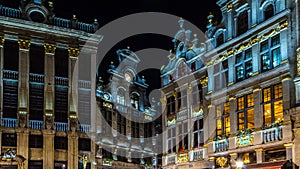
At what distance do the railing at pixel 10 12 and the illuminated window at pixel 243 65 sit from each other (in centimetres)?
2014

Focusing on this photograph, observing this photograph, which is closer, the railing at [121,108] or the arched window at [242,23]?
the arched window at [242,23]

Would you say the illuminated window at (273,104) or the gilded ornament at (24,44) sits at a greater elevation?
the gilded ornament at (24,44)

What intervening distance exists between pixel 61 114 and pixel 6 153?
18.8ft

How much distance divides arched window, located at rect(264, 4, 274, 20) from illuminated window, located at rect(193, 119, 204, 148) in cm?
895

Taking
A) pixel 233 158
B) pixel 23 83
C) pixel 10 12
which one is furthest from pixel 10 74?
pixel 233 158

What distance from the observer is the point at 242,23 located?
30.9 m

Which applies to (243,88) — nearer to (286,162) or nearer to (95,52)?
Result: (286,162)

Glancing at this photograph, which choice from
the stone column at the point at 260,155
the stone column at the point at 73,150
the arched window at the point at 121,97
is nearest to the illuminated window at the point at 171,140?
the stone column at the point at 73,150

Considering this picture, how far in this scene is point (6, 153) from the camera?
39.4 metres

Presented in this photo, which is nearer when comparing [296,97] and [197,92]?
[296,97]

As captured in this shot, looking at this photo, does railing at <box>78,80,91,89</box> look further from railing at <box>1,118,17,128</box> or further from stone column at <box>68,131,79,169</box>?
railing at <box>1,118,17,128</box>

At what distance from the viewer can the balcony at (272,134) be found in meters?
25.9

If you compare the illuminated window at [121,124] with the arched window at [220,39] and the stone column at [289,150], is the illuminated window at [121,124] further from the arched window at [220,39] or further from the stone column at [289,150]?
the stone column at [289,150]

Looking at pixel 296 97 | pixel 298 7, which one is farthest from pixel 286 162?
pixel 298 7
